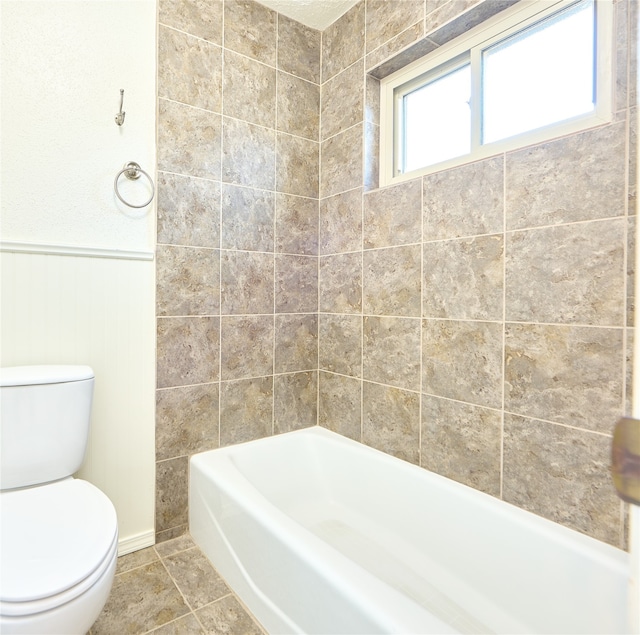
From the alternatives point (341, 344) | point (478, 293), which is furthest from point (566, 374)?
point (341, 344)

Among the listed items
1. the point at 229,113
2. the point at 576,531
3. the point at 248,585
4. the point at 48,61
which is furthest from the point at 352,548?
the point at 48,61

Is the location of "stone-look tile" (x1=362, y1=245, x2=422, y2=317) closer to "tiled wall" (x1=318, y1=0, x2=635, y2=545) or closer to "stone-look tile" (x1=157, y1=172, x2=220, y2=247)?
"tiled wall" (x1=318, y1=0, x2=635, y2=545)

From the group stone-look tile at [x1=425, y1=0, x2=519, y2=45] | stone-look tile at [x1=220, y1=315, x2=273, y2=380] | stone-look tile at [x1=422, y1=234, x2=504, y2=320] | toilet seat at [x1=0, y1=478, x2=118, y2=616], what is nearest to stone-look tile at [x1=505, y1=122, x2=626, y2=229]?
stone-look tile at [x1=422, y1=234, x2=504, y2=320]

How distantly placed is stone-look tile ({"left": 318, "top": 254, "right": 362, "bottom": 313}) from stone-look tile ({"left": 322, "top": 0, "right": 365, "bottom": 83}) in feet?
3.24

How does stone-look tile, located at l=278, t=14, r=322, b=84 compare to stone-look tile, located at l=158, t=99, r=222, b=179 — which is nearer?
stone-look tile, located at l=158, t=99, r=222, b=179

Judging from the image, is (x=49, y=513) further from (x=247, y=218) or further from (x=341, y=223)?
(x=341, y=223)

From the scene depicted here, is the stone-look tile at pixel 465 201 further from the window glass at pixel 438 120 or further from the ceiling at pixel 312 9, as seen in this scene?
the ceiling at pixel 312 9

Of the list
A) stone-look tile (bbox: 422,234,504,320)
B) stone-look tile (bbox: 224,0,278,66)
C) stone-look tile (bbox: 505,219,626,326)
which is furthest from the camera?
stone-look tile (bbox: 224,0,278,66)

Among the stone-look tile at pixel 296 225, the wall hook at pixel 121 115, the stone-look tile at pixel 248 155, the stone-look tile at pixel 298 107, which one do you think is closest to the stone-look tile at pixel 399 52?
the stone-look tile at pixel 298 107

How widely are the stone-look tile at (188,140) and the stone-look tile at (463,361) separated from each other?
3.99ft

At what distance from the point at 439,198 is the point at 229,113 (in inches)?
42.0

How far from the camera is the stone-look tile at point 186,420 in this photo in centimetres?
176

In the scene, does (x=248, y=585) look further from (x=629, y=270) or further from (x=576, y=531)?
(x=629, y=270)

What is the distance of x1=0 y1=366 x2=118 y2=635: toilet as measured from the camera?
2.92 feet
